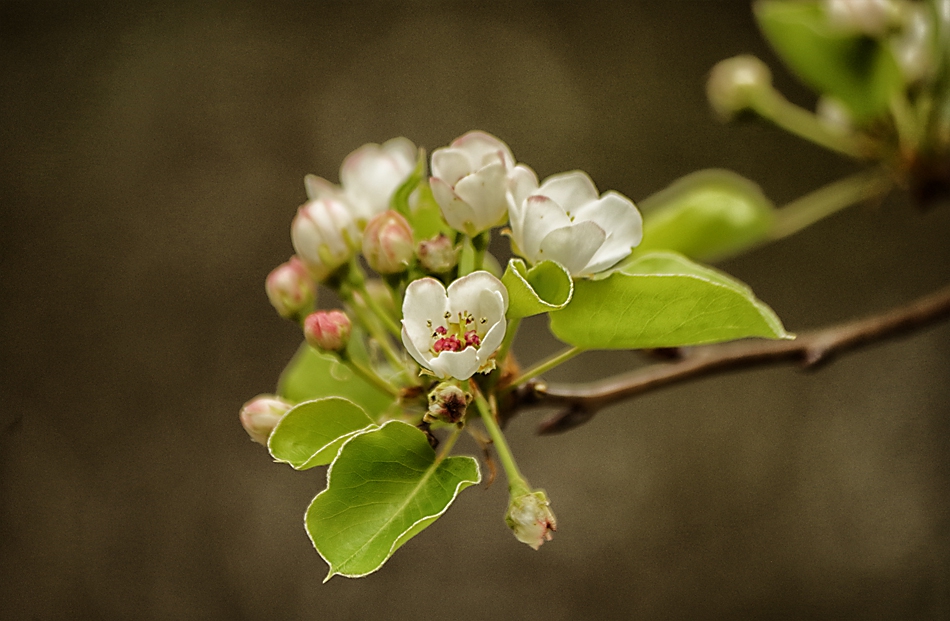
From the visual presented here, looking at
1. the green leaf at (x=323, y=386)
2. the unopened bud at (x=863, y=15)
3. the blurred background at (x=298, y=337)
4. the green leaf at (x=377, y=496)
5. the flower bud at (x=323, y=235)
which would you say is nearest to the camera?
the green leaf at (x=377, y=496)

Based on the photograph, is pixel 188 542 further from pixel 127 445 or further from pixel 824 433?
pixel 824 433

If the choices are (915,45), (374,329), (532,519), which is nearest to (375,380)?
(374,329)

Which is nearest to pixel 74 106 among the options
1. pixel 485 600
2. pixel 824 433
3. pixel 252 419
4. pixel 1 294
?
pixel 1 294

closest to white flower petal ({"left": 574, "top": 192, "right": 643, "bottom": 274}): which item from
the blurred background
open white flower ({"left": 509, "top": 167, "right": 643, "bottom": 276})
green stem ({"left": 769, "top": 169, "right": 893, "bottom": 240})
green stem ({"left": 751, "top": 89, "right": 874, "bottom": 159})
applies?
open white flower ({"left": 509, "top": 167, "right": 643, "bottom": 276})

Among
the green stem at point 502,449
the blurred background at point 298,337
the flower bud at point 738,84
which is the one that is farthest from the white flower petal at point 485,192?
the blurred background at point 298,337

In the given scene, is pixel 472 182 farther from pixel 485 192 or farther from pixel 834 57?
pixel 834 57

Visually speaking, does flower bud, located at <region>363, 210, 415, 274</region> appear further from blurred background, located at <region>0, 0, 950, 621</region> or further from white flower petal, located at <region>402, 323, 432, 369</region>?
blurred background, located at <region>0, 0, 950, 621</region>

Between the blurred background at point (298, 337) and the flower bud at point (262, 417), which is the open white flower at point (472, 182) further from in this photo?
the blurred background at point (298, 337)
